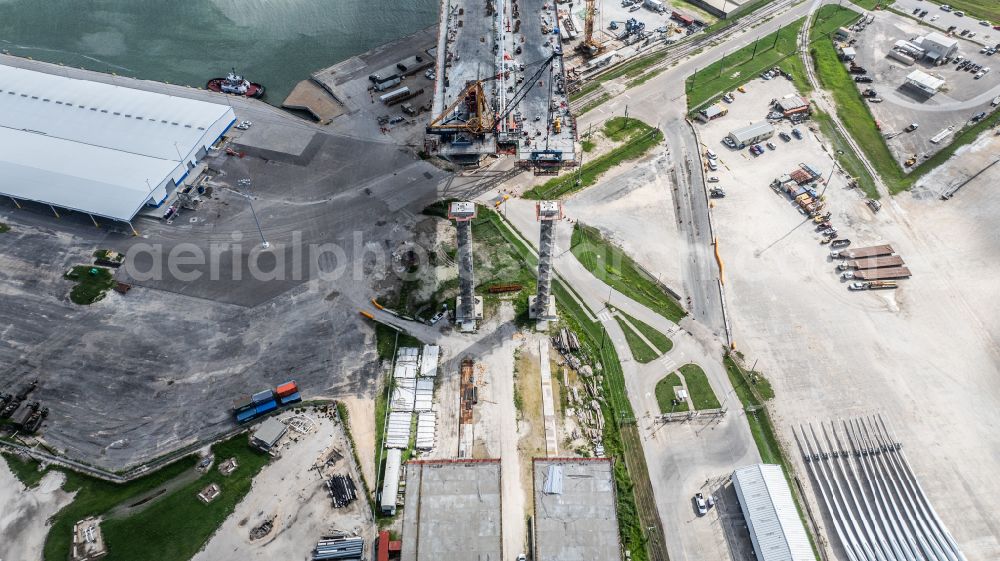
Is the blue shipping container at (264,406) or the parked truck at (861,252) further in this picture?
the parked truck at (861,252)

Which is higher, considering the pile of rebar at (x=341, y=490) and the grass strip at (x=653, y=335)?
the grass strip at (x=653, y=335)

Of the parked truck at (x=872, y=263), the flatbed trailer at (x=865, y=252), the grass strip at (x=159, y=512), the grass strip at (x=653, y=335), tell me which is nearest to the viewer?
the grass strip at (x=159, y=512)

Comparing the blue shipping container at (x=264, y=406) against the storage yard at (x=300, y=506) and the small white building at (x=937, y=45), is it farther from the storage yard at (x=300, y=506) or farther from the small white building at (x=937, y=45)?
the small white building at (x=937, y=45)

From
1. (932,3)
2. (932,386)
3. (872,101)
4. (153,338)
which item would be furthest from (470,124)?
(932,3)

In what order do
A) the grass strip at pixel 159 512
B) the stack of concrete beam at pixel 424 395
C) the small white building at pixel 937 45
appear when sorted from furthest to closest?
1. the small white building at pixel 937 45
2. the stack of concrete beam at pixel 424 395
3. the grass strip at pixel 159 512

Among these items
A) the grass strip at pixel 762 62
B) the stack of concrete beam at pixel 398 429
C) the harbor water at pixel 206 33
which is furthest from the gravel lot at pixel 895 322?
the harbor water at pixel 206 33

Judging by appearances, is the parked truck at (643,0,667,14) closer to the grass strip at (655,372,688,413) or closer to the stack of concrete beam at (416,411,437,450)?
the grass strip at (655,372,688,413)

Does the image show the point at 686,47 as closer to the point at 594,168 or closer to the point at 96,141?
the point at 594,168

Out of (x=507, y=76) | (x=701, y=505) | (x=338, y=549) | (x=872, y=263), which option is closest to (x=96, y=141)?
(x=507, y=76)

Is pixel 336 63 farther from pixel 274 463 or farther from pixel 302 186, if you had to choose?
pixel 274 463
